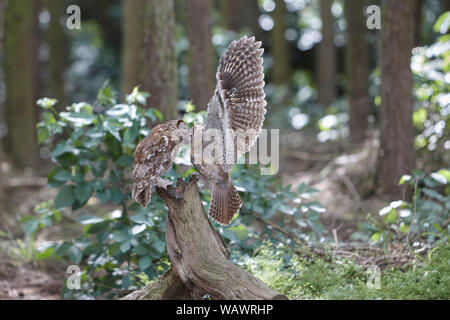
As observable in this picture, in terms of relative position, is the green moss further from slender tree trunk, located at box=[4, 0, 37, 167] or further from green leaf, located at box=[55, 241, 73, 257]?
slender tree trunk, located at box=[4, 0, 37, 167]

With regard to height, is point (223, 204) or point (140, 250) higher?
point (223, 204)

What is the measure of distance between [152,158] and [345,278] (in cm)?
165

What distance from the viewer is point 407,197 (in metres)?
6.09

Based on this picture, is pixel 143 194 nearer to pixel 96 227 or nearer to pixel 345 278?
pixel 96 227

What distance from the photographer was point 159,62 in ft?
18.1

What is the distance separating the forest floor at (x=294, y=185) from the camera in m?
5.31

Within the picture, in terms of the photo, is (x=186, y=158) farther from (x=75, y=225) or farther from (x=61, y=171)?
(x=75, y=225)

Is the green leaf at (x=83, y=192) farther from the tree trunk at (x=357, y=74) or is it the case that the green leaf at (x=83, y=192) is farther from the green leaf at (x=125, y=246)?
the tree trunk at (x=357, y=74)

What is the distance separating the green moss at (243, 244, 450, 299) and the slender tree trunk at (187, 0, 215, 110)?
10.2ft

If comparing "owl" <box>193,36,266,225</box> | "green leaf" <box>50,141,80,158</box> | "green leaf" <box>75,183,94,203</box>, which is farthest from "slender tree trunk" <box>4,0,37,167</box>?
"owl" <box>193,36,266,225</box>

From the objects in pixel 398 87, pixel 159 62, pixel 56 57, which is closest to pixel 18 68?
pixel 56 57

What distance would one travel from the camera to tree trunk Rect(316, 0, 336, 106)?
10.9 m

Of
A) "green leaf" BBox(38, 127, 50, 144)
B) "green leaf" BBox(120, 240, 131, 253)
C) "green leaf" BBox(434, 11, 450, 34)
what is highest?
"green leaf" BBox(434, 11, 450, 34)
